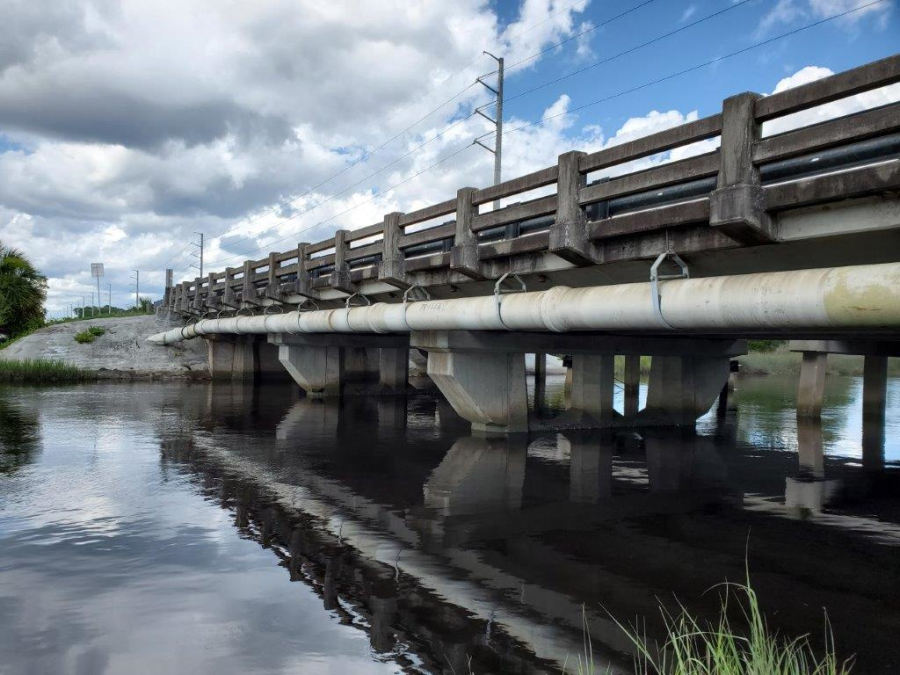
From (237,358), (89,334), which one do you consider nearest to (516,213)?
(237,358)

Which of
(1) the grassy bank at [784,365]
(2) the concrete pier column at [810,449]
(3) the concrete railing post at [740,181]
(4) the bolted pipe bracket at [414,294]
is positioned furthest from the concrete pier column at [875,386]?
(1) the grassy bank at [784,365]

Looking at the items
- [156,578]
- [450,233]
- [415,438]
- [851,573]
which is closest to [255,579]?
[156,578]

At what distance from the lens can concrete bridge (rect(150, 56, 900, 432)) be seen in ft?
24.7

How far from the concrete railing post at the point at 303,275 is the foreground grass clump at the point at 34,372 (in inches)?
753

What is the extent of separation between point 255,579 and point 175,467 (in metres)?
6.58

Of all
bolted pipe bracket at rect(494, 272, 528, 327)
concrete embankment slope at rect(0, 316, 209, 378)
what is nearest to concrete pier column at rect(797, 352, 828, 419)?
bolted pipe bracket at rect(494, 272, 528, 327)

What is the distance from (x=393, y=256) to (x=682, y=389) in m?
9.28

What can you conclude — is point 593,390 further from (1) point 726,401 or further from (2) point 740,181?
(1) point 726,401

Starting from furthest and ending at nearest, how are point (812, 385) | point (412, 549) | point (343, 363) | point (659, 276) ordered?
point (343, 363) < point (812, 385) < point (659, 276) < point (412, 549)

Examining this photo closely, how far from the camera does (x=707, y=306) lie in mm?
8836

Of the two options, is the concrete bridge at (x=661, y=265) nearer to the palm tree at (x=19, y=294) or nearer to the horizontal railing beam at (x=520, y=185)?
the horizontal railing beam at (x=520, y=185)

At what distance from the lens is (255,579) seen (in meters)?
6.51

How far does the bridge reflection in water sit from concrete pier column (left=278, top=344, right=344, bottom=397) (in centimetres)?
1136

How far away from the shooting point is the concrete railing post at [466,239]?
13625 millimetres
